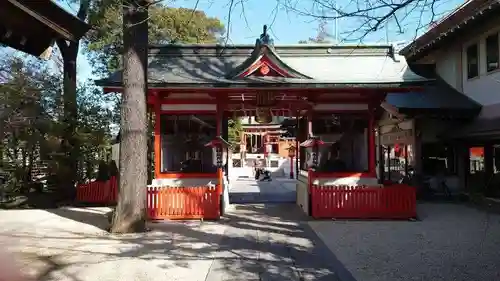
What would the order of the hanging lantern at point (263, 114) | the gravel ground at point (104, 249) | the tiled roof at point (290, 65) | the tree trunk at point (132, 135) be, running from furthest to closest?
1. the hanging lantern at point (263, 114)
2. the tiled roof at point (290, 65)
3. the tree trunk at point (132, 135)
4. the gravel ground at point (104, 249)

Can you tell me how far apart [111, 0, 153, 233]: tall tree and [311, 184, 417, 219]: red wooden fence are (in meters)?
4.87

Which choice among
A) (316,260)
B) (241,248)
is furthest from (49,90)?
(316,260)

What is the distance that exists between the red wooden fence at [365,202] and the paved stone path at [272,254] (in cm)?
75

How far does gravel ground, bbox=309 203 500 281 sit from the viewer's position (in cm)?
664

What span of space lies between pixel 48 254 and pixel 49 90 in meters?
13.3

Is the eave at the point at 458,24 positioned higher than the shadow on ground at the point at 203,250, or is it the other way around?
the eave at the point at 458,24

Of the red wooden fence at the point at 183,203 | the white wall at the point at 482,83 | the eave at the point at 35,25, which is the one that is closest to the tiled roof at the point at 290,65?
the red wooden fence at the point at 183,203

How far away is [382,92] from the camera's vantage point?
12922mm

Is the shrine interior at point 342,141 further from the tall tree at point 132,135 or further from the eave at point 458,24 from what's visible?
the tall tree at point 132,135

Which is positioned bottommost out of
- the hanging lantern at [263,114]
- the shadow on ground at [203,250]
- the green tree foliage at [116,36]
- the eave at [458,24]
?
the shadow on ground at [203,250]

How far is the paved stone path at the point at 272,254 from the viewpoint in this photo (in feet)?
21.4

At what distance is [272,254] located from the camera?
7.84 metres

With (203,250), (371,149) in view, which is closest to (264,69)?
(371,149)

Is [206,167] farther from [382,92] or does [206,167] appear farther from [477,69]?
[477,69]
